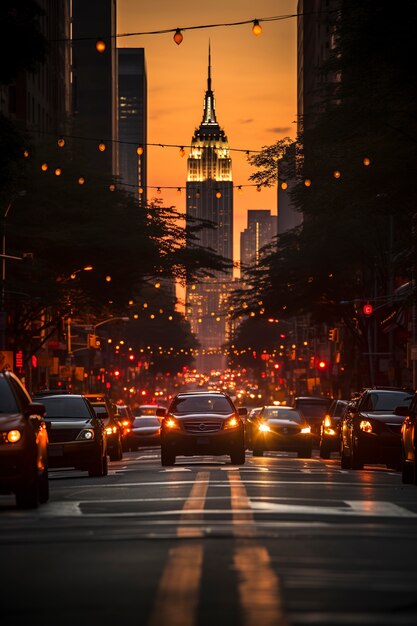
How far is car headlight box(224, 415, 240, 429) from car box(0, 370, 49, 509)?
14.7 meters

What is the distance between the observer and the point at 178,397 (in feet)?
115

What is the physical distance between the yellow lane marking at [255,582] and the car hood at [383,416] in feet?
55.7

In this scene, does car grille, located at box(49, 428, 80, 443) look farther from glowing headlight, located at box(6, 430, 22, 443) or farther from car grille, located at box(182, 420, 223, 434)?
glowing headlight, located at box(6, 430, 22, 443)

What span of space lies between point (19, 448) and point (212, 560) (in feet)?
24.3

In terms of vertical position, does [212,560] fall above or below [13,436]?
below

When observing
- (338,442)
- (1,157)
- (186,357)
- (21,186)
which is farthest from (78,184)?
(186,357)

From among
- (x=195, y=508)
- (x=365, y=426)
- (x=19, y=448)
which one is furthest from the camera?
(x=365, y=426)

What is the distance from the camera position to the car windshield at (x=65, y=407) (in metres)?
29.7

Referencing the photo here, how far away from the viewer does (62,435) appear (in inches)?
→ 1122

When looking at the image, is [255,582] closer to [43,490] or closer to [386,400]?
[43,490]

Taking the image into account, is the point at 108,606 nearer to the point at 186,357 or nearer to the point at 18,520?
the point at 18,520

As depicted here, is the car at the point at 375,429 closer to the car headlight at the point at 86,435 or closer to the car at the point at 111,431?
the car headlight at the point at 86,435

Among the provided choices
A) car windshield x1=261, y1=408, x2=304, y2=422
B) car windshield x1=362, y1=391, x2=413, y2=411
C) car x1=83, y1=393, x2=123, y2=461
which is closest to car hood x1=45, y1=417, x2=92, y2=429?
car windshield x1=362, y1=391, x2=413, y2=411

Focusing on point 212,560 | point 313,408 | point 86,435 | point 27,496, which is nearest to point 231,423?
point 86,435
